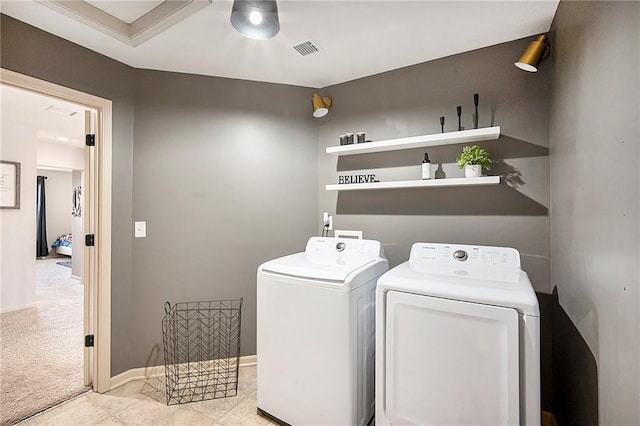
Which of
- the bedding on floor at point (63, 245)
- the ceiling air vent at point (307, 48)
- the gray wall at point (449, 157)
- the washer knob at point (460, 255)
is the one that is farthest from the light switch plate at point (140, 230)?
the bedding on floor at point (63, 245)

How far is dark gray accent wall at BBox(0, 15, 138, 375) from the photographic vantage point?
199cm

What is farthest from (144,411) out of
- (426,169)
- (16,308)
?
(16,308)

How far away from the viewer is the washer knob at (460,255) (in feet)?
5.99

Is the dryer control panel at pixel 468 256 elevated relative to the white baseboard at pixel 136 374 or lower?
elevated

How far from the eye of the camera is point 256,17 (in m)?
1.61

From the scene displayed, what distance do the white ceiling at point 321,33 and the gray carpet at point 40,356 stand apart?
94.2 inches

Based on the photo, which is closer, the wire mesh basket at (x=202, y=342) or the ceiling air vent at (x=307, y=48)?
the ceiling air vent at (x=307, y=48)

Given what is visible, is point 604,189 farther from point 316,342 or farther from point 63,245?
point 63,245

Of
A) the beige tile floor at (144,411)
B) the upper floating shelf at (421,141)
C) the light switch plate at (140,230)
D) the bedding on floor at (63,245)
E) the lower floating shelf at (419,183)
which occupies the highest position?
the upper floating shelf at (421,141)

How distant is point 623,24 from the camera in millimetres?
931

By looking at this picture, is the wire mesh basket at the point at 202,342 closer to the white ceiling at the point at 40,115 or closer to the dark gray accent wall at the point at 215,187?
the dark gray accent wall at the point at 215,187

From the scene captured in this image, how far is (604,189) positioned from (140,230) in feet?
8.93

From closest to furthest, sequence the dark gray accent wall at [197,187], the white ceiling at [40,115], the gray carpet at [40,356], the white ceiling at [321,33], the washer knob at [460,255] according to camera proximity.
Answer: the white ceiling at [321,33], the washer knob at [460,255], the gray carpet at [40,356], the dark gray accent wall at [197,187], the white ceiling at [40,115]

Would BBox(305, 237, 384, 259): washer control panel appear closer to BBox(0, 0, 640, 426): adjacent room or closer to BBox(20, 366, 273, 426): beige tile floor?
BBox(0, 0, 640, 426): adjacent room
